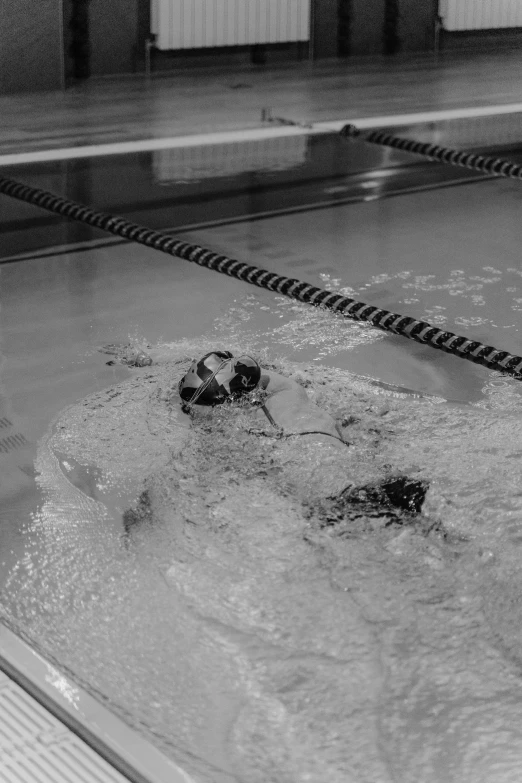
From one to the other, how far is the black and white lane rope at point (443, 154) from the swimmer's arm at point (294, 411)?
12.4 ft

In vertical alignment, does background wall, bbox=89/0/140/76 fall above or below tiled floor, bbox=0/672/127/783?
above

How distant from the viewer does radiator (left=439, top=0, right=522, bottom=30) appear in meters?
11.2

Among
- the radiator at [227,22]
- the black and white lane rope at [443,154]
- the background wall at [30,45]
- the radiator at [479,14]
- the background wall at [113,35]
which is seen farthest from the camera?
the radiator at [479,14]

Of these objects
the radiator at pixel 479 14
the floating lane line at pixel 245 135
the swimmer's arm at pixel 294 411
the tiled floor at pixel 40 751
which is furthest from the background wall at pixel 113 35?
the tiled floor at pixel 40 751

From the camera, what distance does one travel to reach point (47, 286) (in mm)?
4461

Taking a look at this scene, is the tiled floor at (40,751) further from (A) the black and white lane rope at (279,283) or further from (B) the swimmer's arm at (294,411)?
(A) the black and white lane rope at (279,283)

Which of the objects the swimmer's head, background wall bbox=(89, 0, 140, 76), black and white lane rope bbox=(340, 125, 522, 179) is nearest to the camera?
the swimmer's head

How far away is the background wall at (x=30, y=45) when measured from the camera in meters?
8.57

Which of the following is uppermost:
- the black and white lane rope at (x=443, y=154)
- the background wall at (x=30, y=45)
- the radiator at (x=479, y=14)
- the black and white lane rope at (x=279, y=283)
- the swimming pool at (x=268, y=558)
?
the radiator at (x=479, y=14)

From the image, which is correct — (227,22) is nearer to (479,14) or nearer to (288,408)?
(479,14)

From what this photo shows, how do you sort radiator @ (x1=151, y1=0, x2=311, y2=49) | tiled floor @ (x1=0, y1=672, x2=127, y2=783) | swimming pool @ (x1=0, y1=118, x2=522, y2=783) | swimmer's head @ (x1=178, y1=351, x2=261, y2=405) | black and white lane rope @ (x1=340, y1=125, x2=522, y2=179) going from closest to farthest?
tiled floor @ (x1=0, y1=672, x2=127, y2=783) → swimming pool @ (x1=0, y1=118, x2=522, y2=783) → swimmer's head @ (x1=178, y1=351, x2=261, y2=405) → black and white lane rope @ (x1=340, y1=125, x2=522, y2=179) → radiator @ (x1=151, y1=0, x2=311, y2=49)

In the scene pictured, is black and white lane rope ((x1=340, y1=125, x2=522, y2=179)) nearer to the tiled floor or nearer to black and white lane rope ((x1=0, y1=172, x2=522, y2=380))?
black and white lane rope ((x1=0, y1=172, x2=522, y2=380))

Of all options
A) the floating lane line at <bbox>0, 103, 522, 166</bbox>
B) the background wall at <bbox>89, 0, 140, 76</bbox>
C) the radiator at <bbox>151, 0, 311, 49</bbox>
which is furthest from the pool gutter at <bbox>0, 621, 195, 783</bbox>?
the radiator at <bbox>151, 0, 311, 49</bbox>

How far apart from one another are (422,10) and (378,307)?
25.9 feet
